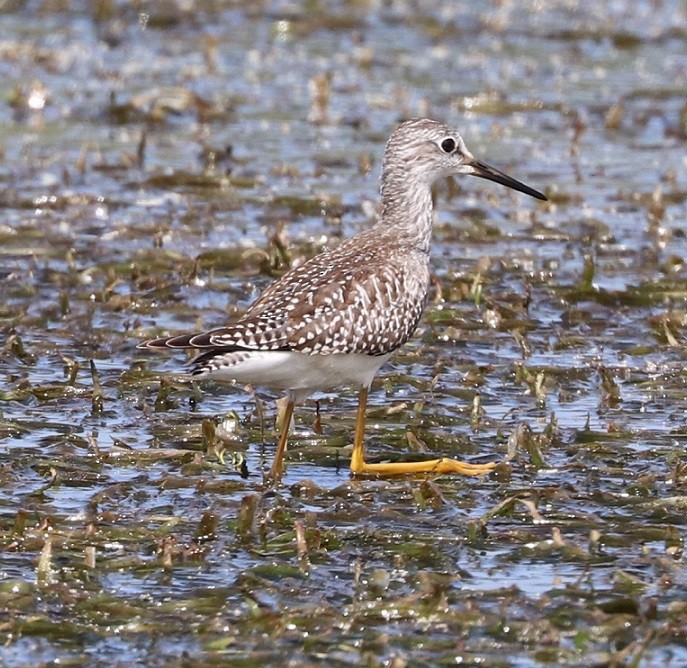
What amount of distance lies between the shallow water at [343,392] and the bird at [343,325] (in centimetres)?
43

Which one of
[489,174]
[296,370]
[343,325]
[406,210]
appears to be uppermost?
[489,174]

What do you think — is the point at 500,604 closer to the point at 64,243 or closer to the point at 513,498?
the point at 513,498

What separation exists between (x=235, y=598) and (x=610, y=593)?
4.65 ft

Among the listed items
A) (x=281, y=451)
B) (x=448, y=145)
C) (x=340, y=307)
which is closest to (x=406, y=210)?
(x=448, y=145)

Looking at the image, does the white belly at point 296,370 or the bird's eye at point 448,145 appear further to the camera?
the bird's eye at point 448,145

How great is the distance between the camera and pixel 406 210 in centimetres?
891

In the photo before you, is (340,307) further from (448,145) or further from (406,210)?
(448,145)

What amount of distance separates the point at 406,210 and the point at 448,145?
1.72ft

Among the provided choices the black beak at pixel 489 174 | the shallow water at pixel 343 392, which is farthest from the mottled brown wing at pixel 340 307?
the black beak at pixel 489 174

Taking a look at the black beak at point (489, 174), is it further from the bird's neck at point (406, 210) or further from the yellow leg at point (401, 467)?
the yellow leg at point (401, 467)

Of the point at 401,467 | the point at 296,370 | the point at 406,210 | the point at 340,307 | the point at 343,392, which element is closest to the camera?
the point at 296,370

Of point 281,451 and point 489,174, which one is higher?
point 489,174

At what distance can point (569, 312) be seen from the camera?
1084cm

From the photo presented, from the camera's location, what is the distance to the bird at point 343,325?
300 inches
